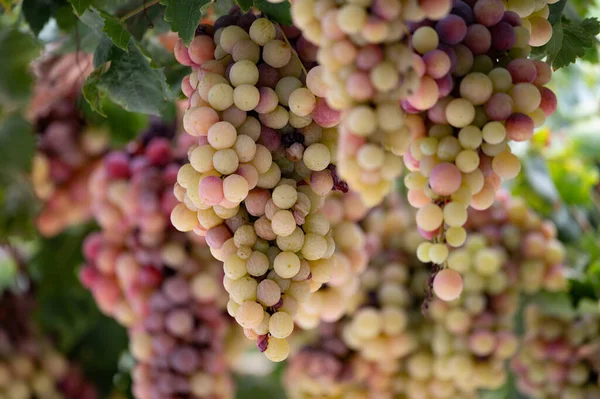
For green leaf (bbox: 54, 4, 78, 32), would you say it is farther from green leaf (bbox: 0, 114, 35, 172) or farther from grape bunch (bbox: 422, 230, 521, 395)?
grape bunch (bbox: 422, 230, 521, 395)

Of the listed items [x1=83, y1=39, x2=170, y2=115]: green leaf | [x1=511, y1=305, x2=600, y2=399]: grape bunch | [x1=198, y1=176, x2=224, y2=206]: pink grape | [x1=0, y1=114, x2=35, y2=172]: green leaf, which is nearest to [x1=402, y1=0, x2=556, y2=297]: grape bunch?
[x1=198, y1=176, x2=224, y2=206]: pink grape

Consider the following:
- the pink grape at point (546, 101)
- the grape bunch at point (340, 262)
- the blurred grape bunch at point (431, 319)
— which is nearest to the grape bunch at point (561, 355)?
the blurred grape bunch at point (431, 319)

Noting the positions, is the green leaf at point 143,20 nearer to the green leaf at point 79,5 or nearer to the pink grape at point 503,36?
the green leaf at point 79,5

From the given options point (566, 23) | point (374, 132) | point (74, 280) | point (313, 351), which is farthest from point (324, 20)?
point (74, 280)

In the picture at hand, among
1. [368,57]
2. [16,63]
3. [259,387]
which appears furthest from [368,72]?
[259,387]

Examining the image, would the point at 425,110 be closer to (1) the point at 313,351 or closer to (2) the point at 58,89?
(1) the point at 313,351

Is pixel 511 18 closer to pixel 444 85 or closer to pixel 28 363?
pixel 444 85
